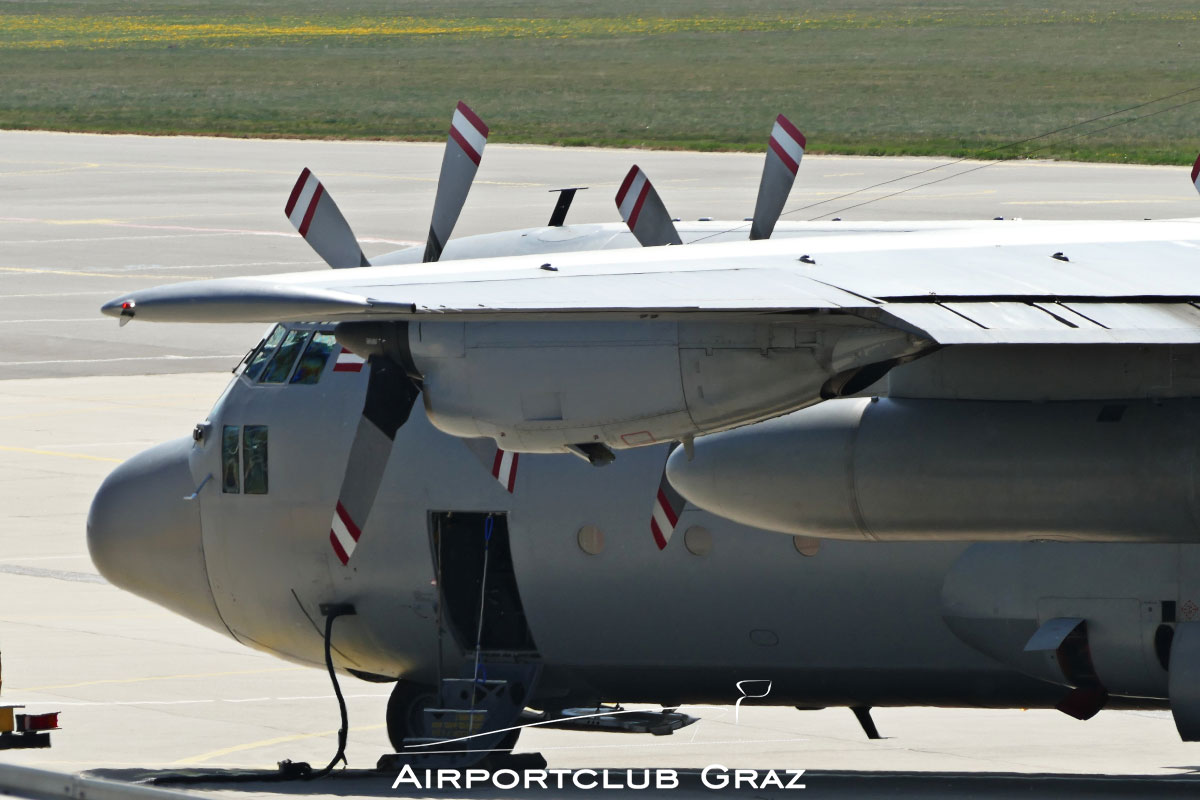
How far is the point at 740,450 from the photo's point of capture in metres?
14.2

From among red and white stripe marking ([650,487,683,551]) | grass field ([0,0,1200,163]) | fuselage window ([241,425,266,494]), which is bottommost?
red and white stripe marking ([650,487,683,551])

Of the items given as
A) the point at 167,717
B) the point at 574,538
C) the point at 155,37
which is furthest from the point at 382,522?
the point at 155,37

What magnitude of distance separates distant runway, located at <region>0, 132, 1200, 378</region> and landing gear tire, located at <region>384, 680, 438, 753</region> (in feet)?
84.2

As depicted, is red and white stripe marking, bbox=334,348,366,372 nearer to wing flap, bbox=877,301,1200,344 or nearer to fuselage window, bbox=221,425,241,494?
fuselage window, bbox=221,425,241,494

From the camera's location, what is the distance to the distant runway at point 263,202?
156ft

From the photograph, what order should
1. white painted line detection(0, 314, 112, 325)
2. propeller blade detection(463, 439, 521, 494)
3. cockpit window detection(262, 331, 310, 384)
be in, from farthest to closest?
white painted line detection(0, 314, 112, 325)
cockpit window detection(262, 331, 310, 384)
propeller blade detection(463, 439, 521, 494)

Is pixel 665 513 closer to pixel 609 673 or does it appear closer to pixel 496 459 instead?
pixel 496 459

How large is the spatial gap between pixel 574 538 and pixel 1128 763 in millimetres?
5071

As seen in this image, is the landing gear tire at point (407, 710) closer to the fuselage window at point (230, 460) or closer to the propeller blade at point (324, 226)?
the fuselage window at point (230, 460)

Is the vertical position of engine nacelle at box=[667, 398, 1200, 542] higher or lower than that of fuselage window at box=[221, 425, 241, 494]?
lower

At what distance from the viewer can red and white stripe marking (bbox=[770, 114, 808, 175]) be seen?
15.3 meters

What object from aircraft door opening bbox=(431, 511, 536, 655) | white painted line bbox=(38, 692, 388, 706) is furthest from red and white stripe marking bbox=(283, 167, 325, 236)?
white painted line bbox=(38, 692, 388, 706)

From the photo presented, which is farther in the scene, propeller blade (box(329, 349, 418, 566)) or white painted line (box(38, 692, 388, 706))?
white painted line (box(38, 692, 388, 706))

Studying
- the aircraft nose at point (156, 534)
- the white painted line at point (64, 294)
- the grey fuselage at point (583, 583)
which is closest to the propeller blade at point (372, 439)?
the grey fuselage at point (583, 583)
